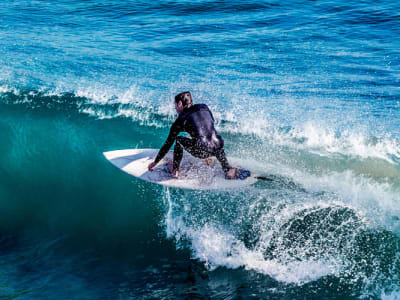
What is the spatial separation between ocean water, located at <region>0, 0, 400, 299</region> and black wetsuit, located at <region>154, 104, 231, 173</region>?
0.98 meters

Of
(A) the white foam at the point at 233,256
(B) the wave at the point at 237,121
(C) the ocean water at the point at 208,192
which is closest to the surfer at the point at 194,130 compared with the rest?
(C) the ocean water at the point at 208,192

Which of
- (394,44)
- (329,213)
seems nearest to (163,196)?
(329,213)

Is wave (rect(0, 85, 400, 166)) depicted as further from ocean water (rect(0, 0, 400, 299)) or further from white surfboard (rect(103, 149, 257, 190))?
white surfboard (rect(103, 149, 257, 190))

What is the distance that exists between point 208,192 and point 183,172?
0.56 m

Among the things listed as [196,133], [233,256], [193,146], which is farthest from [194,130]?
[233,256]

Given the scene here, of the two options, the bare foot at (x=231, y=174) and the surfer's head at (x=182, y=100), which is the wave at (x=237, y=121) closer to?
the bare foot at (x=231, y=174)

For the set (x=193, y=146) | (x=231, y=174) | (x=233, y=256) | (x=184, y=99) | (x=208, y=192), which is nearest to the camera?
(x=233, y=256)

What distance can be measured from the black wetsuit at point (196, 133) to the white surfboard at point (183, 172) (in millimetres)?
507

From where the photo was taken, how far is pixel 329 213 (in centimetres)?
688

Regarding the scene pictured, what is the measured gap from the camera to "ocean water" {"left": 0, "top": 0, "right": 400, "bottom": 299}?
612 centimetres

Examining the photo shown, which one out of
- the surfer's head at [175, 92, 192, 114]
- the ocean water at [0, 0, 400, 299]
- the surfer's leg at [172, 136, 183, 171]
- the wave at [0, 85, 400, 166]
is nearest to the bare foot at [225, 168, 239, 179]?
the ocean water at [0, 0, 400, 299]

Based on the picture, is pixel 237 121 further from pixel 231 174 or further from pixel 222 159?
pixel 222 159

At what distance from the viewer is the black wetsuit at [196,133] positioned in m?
6.52

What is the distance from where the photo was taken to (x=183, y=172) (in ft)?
24.0
